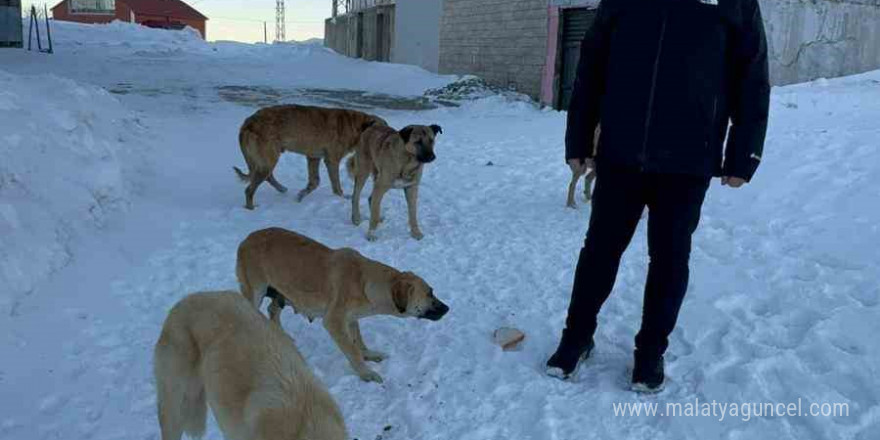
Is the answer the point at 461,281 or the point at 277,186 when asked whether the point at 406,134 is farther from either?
the point at 277,186

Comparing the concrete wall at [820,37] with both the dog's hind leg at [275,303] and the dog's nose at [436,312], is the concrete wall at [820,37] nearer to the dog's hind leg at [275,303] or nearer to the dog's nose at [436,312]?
the dog's nose at [436,312]

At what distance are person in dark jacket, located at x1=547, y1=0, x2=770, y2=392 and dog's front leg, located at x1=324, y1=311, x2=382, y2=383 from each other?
1267 millimetres

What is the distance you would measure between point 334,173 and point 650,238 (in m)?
4.65

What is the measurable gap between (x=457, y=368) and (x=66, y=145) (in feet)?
15.8

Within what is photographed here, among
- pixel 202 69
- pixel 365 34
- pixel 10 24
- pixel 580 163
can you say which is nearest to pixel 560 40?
pixel 580 163

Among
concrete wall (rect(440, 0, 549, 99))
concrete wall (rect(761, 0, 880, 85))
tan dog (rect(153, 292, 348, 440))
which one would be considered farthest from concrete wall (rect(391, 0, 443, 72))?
tan dog (rect(153, 292, 348, 440))

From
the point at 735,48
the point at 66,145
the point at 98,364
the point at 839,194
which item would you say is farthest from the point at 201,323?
the point at 839,194

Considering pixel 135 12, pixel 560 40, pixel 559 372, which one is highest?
pixel 135 12

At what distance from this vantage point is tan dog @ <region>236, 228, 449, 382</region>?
143 inches

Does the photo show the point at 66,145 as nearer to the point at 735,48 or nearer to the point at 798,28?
the point at 735,48

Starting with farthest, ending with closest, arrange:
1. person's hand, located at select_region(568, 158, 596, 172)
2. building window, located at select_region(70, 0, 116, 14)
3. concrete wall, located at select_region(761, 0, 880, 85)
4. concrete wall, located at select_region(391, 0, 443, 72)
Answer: building window, located at select_region(70, 0, 116, 14), concrete wall, located at select_region(391, 0, 443, 72), concrete wall, located at select_region(761, 0, 880, 85), person's hand, located at select_region(568, 158, 596, 172)

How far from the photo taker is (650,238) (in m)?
3.28

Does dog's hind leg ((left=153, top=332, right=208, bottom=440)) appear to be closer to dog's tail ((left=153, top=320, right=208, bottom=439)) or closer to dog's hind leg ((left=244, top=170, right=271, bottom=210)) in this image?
dog's tail ((left=153, top=320, right=208, bottom=439))

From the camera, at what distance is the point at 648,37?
3.00 meters
